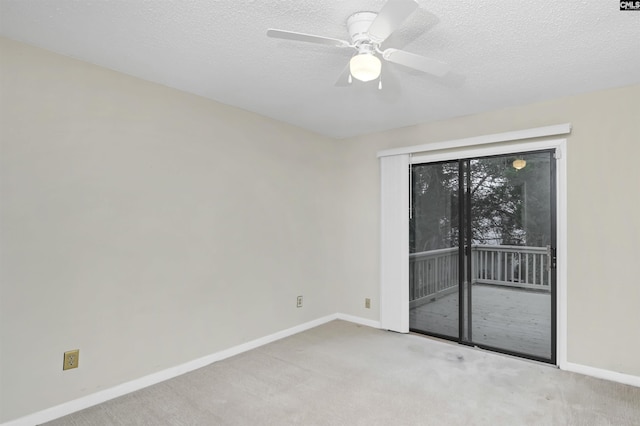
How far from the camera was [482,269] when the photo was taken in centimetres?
355

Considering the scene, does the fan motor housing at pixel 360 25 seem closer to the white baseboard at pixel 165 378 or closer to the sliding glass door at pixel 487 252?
the sliding glass door at pixel 487 252

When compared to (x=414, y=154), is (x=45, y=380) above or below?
below

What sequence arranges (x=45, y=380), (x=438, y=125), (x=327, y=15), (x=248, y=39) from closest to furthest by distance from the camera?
(x=327, y=15), (x=248, y=39), (x=45, y=380), (x=438, y=125)

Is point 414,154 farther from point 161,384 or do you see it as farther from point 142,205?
point 161,384

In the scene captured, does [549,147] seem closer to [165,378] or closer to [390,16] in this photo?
[390,16]

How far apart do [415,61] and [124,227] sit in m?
2.30

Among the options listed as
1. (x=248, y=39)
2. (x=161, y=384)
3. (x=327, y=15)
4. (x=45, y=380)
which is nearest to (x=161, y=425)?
(x=161, y=384)

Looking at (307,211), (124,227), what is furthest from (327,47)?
(307,211)

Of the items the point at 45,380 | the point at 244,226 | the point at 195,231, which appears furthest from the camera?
the point at 244,226

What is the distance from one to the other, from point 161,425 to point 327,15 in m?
2.62

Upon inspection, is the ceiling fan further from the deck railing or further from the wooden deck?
the wooden deck

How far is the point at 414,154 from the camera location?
3.98 metres

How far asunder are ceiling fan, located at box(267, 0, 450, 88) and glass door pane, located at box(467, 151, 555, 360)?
1.87 m

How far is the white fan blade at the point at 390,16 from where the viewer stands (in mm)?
1403
